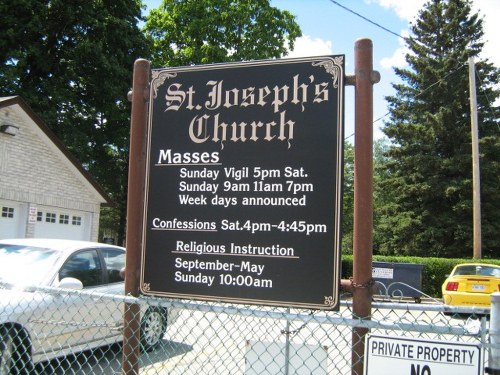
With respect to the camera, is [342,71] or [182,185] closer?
[342,71]

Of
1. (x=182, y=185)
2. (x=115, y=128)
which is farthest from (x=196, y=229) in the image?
(x=115, y=128)

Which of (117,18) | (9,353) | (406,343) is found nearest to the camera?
(406,343)

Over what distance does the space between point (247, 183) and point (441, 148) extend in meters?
29.3

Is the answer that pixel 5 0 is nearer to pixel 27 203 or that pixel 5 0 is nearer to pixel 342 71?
pixel 27 203

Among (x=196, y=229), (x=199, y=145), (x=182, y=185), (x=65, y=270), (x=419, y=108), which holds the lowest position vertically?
(x=65, y=270)

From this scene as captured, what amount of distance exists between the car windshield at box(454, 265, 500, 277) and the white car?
355 inches

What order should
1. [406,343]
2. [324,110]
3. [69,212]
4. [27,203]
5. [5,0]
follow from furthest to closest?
[5,0] → [69,212] → [27,203] → [324,110] → [406,343]

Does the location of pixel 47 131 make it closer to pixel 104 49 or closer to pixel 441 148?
pixel 104 49

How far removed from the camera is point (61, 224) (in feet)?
50.9

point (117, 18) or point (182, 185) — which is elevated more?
point (117, 18)

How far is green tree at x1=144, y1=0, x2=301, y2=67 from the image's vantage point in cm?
2647

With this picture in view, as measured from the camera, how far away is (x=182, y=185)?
2791 mm

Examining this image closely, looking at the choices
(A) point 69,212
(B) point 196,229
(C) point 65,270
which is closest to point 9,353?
(C) point 65,270

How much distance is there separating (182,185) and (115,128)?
2418cm
